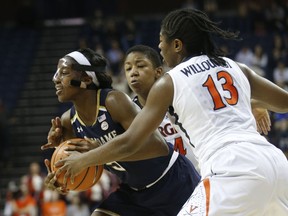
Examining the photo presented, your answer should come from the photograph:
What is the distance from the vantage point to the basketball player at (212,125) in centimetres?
363

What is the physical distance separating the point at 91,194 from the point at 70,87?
733cm

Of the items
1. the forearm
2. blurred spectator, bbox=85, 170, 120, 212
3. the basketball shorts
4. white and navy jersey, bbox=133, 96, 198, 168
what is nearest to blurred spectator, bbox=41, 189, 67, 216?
blurred spectator, bbox=85, 170, 120, 212

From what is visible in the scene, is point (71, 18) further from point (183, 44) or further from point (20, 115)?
point (183, 44)

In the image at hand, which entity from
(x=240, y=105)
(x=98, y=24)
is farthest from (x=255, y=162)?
→ (x=98, y=24)

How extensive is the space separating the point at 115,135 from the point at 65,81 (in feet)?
1.76

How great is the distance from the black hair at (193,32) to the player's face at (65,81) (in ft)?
3.17

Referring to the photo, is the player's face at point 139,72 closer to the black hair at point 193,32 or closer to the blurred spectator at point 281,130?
the black hair at point 193,32

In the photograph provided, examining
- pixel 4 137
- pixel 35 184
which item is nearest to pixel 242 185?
pixel 35 184

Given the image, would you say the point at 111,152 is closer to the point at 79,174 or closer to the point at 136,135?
the point at 136,135

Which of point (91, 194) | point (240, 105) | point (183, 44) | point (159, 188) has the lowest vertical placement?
point (91, 194)

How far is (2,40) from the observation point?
19000 millimetres

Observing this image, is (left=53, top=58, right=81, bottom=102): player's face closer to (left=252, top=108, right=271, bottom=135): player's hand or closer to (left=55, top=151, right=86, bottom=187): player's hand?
(left=55, top=151, right=86, bottom=187): player's hand

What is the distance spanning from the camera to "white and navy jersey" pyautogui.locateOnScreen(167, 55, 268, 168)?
3811 millimetres

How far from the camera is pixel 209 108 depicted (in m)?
3.82
